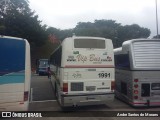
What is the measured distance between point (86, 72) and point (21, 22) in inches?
1597

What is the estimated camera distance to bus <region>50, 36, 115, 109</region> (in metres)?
12.6

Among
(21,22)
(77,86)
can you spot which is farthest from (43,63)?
(77,86)

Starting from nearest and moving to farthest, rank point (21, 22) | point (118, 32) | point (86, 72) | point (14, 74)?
point (14, 74) < point (86, 72) < point (21, 22) < point (118, 32)

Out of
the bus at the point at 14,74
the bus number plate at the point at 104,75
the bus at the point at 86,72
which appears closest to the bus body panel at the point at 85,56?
the bus at the point at 86,72

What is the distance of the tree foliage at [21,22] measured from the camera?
1980 inches

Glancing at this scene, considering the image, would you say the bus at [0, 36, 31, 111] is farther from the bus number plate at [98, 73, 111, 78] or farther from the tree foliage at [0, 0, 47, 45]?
the tree foliage at [0, 0, 47, 45]

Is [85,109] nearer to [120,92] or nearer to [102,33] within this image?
[120,92]

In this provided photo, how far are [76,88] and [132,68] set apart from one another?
2.78 metres

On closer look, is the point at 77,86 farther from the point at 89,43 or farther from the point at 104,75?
the point at 89,43

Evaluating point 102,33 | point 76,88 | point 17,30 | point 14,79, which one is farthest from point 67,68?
point 102,33

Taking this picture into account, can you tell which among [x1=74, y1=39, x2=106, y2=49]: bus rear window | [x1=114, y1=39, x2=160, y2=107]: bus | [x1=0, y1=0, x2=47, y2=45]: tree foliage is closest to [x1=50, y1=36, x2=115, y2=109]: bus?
[x1=74, y1=39, x2=106, y2=49]: bus rear window

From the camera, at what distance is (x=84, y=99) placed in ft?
41.7

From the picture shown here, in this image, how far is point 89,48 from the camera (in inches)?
512

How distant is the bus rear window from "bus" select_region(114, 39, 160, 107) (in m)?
1.50
